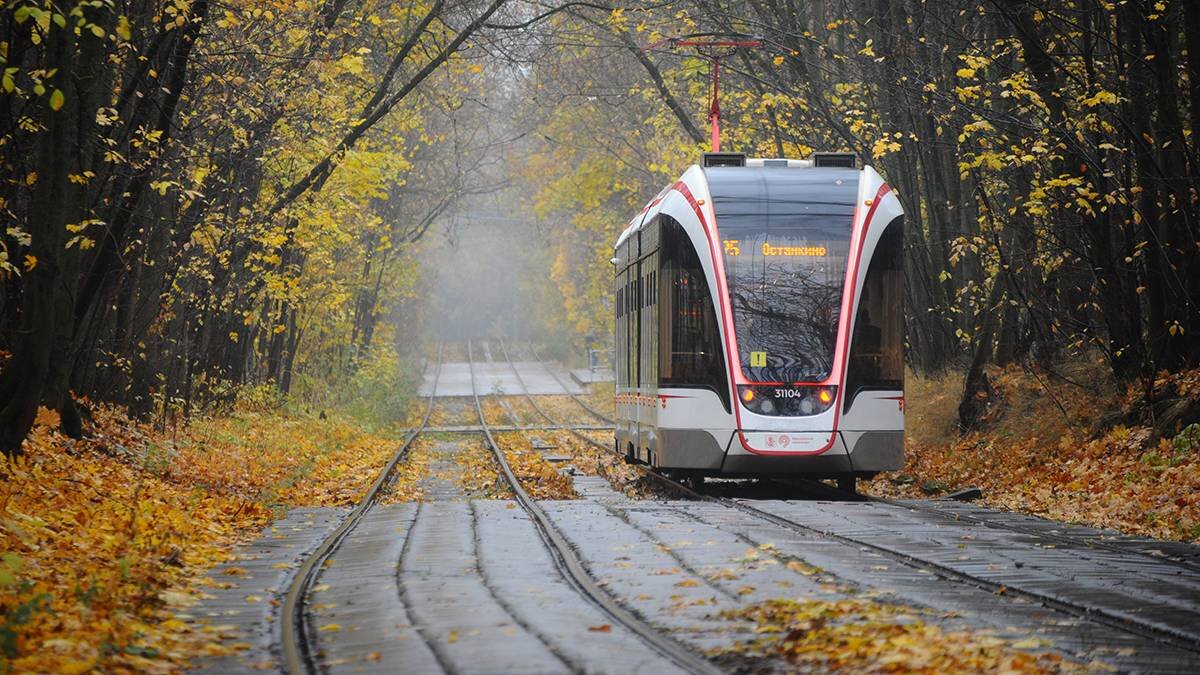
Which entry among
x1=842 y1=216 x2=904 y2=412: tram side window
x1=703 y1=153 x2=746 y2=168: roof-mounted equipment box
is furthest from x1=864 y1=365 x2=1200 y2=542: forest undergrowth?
x1=703 y1=153 x2=746 y2=168: roof-mounted equipment box

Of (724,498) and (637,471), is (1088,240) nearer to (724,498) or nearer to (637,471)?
(724,498)

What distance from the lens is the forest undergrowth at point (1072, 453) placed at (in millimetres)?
14211

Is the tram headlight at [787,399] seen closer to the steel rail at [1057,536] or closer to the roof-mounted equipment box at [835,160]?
the steel rail at [1057,536]

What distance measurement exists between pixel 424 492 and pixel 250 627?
34.3 feet

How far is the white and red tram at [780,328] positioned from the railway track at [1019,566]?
27.1 inches

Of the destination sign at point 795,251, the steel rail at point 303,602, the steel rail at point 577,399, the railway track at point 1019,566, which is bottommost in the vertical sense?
the steel rail at point 303,602

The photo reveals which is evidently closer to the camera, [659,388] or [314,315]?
[659,388]

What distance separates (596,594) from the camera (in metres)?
9.28

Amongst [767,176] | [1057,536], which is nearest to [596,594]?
[1057,536]

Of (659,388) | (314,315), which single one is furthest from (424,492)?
(314,315)

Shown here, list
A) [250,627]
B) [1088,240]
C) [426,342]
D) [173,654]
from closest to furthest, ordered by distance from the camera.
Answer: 1. [173,654]
2. [250,627]
3. [1088,240]
4. [426,342]

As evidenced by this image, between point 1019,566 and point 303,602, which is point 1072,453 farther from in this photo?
point 303,602

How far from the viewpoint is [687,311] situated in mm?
16625

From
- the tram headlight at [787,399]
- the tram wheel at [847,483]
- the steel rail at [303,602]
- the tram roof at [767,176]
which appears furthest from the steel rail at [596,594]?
the tram roof at [767,176]
